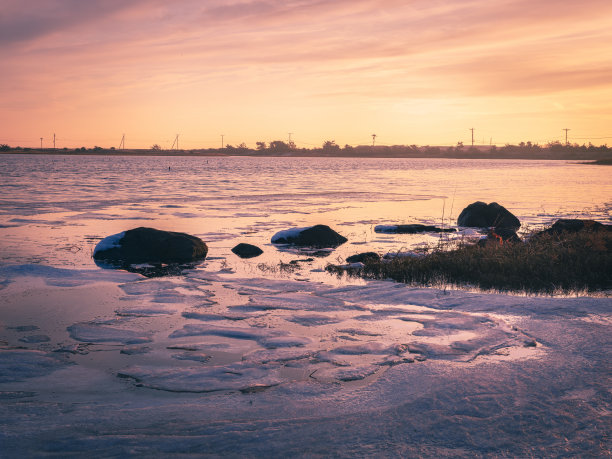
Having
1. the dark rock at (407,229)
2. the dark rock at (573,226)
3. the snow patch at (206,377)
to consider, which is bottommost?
the snow patch at (206,377)

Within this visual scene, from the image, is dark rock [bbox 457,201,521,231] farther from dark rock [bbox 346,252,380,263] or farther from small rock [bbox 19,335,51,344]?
small rock [bbox 19,335,51,344]

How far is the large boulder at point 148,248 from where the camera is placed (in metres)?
11.4

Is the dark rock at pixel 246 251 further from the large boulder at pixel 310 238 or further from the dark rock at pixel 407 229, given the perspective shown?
the dark rock at pixel 407 229

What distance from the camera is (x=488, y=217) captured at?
18.3m

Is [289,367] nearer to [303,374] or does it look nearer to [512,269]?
[303,374]

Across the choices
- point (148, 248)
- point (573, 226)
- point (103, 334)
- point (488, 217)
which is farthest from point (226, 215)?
point (103, 334)

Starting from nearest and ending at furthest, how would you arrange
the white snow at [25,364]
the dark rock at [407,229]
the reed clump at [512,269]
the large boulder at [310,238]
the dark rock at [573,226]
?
the white snow at [25,364], the reed clump at [512,269], the dark rock at [573,226], the large boulder at [310,238], the dark rock at [407,229]

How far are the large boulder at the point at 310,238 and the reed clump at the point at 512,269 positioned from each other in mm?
3371

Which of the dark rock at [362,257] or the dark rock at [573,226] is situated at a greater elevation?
the dark rock at [573,226]

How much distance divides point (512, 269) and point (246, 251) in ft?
19.1

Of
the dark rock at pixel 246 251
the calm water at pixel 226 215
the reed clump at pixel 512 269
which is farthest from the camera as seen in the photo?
the calm water at pixel 226 215

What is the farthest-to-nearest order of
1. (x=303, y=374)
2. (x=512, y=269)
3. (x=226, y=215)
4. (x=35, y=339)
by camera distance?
(x=226, y=215) → (x=512, y=269) → (x=35, y=339) → (x=303, y=374)

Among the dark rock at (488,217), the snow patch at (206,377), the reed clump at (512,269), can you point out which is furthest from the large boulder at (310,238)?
the snow patch at (206,377)

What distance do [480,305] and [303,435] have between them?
14.8 ft
